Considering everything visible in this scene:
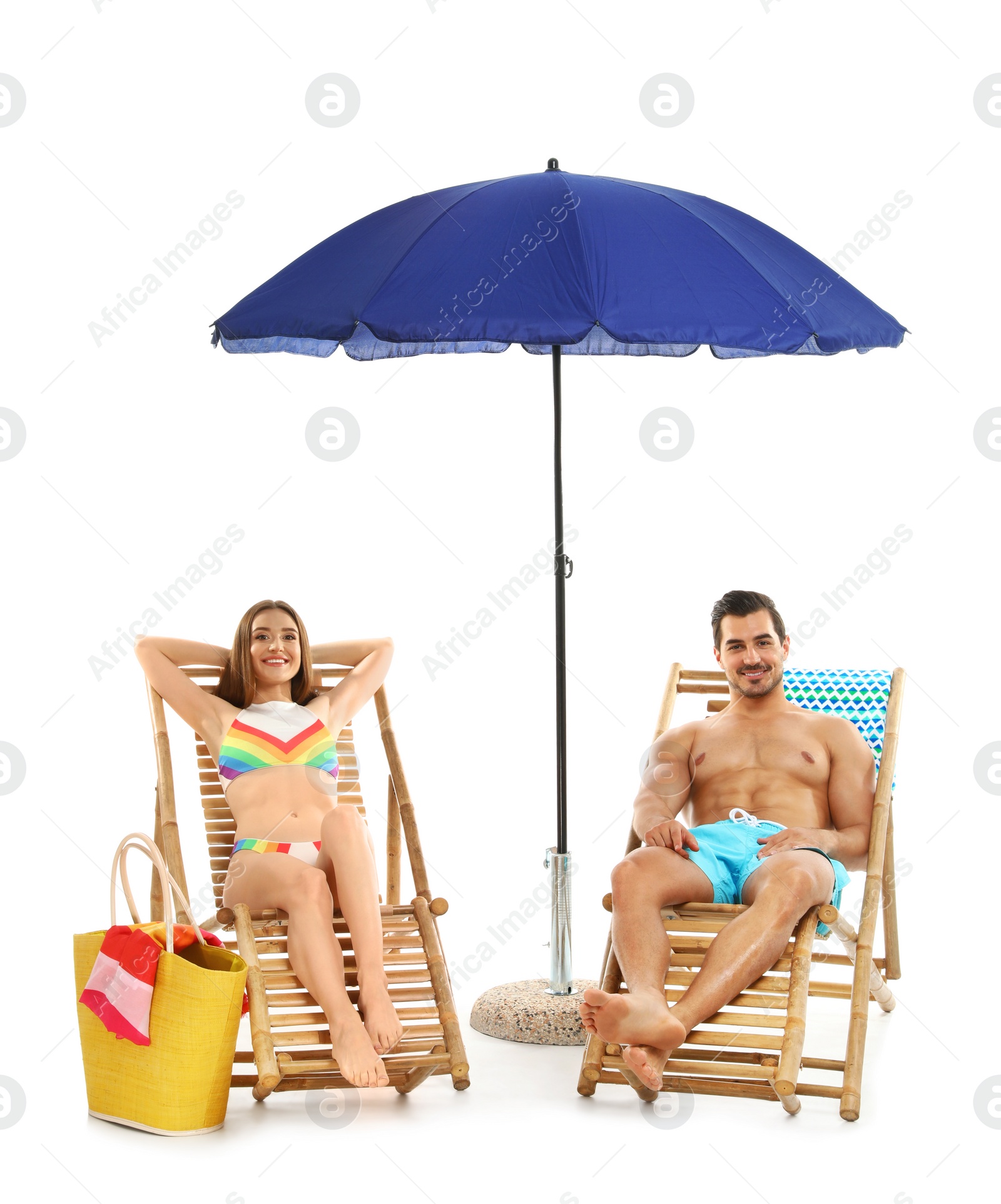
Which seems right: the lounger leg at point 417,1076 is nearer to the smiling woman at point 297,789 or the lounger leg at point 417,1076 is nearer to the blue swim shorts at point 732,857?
the smiling woman at point 297,789

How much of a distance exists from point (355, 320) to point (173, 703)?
1.59 m

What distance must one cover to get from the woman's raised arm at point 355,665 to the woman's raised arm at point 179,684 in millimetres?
381

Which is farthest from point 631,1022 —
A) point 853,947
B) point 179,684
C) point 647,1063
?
point 179,684

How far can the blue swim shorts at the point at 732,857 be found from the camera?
493cm

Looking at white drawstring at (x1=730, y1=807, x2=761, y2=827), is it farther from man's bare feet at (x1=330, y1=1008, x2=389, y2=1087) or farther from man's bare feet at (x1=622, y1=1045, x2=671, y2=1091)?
man's bare feet at (x1=330, y1=1008, x2=389, y2=1087)

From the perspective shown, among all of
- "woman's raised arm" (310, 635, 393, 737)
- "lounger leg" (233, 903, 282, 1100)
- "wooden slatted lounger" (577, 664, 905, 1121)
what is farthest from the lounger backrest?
"lounger leg" (233, 903, 282, 1100)

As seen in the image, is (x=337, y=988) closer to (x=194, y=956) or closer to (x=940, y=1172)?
(x=194, y=956)

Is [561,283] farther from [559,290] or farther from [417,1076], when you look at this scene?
[417,1076]

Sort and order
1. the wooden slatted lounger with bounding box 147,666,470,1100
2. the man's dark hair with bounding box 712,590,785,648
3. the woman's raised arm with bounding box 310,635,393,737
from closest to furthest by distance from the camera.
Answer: the wooden slatted lounger with bounding box 147,666,470,1100 < the man's dark hair with bounding box 712,590,785,648 < the woman's raised arm with bounding box 310,635,393,737

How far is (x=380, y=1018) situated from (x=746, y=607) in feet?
6.01

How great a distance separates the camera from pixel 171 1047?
4.33 meters

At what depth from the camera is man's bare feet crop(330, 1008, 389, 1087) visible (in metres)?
4.46

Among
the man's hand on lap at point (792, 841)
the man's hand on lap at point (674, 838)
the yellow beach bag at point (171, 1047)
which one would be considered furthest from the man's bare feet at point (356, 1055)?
the man's hand on lap at point (792, 841)

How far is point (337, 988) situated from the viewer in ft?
15.3
